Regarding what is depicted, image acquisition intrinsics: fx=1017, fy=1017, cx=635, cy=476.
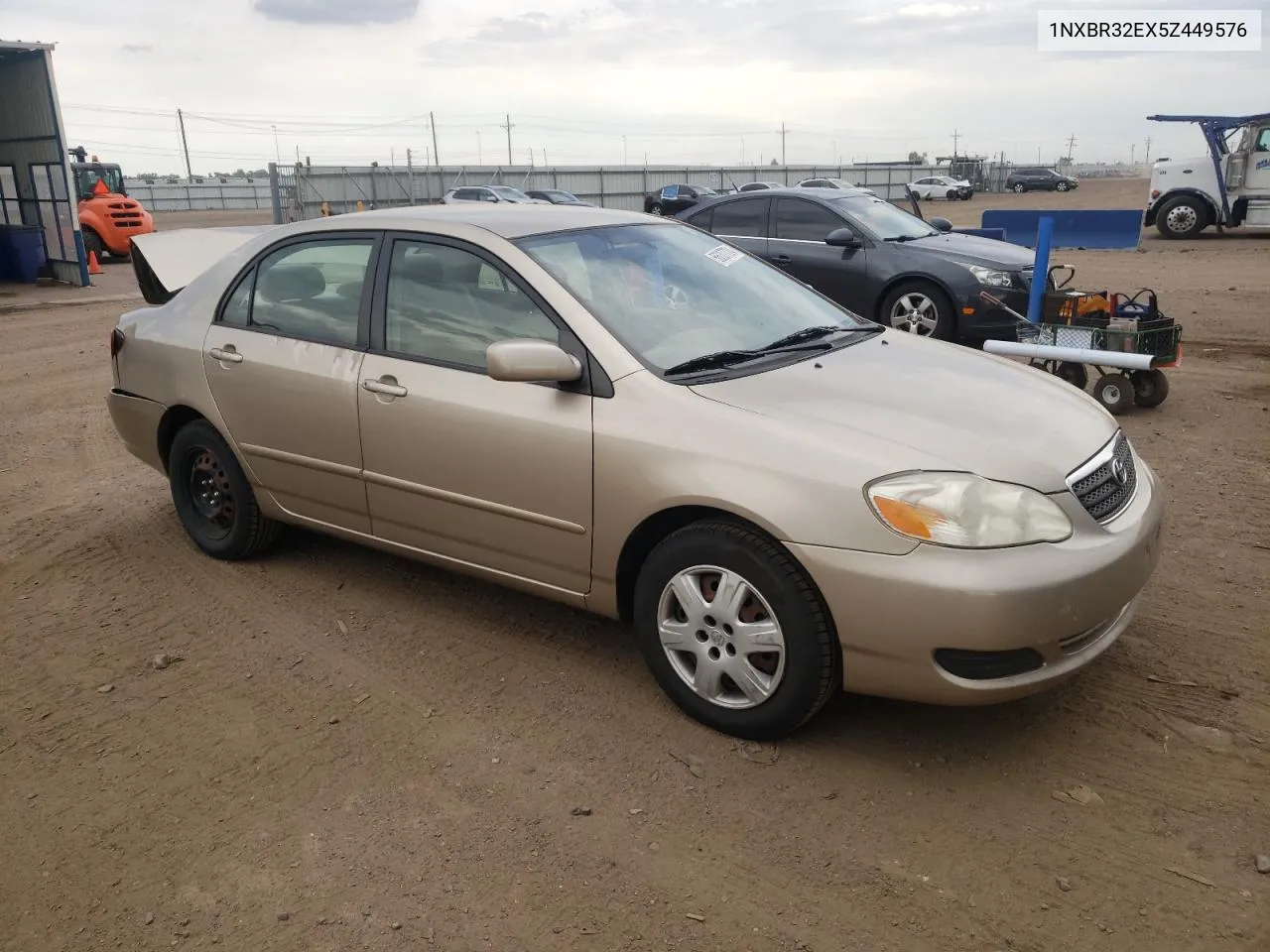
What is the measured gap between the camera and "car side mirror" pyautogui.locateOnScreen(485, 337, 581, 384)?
3.29 m

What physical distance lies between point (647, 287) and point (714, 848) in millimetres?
2051

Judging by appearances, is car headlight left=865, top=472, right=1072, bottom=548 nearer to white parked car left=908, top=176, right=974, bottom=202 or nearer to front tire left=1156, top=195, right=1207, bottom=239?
front tire left=1156, top=195, right=1207, bottom=239

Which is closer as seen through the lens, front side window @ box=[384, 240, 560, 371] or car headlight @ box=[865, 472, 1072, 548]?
car headlight @ box=[865, 472, 1072, 548]

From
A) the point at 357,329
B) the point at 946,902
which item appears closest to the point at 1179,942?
the point at 946,902

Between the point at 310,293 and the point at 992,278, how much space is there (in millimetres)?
6607

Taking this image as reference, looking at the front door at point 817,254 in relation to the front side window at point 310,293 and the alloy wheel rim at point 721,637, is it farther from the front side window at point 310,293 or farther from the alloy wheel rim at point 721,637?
the alloy wheel rim at point 721,637

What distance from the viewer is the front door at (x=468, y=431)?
3.49 metres

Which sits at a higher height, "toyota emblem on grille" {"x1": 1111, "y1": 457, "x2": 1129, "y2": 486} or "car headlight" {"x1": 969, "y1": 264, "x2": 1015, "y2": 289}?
"car headlight" {"x1": 969, "y1": 264, "x2": 1015, "y2": 289}

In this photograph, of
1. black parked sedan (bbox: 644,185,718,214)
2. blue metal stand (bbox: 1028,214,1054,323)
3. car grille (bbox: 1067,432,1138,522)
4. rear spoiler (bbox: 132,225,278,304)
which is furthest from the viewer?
black parked sedan (bbox: 644,185,718,214)

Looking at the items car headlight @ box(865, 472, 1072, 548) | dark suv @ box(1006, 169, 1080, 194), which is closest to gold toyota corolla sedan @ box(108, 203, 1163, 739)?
car headlight @ box(865, 472, 1072, 548)

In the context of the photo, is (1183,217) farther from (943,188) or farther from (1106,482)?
(943,188)

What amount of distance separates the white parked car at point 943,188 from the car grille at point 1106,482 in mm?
50099

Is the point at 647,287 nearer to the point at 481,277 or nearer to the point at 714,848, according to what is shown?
the point at 481,277

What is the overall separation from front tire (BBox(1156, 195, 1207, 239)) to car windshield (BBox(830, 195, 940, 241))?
14327 millimetres
